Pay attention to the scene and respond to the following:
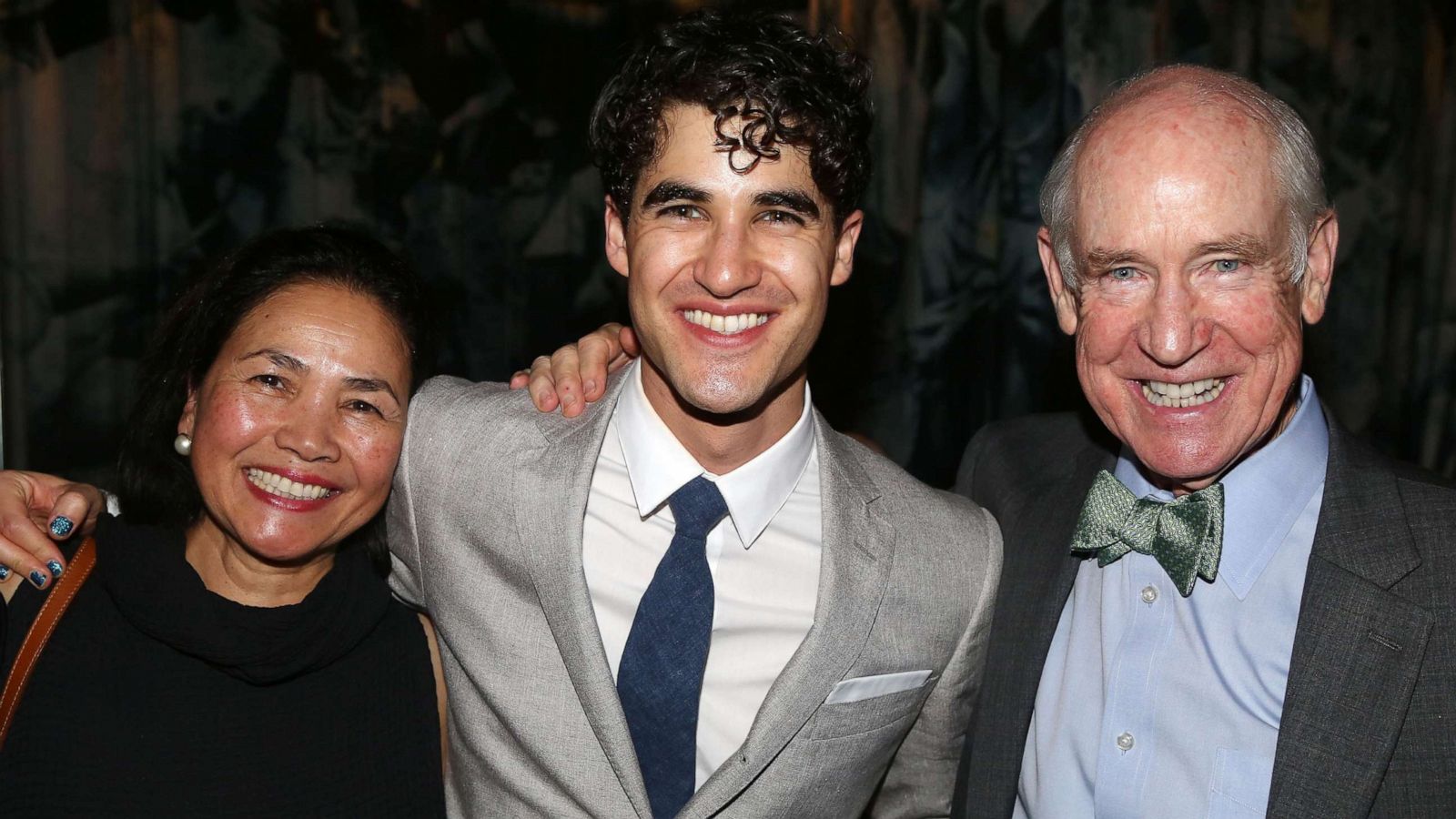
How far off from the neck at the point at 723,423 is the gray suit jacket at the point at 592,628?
0.29 feet

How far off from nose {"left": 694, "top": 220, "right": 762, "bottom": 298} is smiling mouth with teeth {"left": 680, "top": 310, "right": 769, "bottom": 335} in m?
0.04

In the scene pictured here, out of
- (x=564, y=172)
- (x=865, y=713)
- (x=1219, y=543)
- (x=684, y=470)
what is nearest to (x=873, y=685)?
(x=865, y=713)

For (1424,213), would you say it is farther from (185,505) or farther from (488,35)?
(185,505)

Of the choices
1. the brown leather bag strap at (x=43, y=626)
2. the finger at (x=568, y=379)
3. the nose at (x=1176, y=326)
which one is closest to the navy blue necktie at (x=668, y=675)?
the finger at (x=568, y=379)

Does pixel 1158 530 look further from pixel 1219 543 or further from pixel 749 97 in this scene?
pixel 749 97

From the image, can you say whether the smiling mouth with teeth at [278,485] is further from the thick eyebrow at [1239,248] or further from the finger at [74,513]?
the thick eyebrow at [1239,248]

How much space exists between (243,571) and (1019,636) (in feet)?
4.53

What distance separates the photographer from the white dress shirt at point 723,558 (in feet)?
6.20

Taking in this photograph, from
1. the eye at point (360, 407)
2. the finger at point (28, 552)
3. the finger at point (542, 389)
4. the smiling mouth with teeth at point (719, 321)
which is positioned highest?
the smiling mouth with teeth at point (719, 321)

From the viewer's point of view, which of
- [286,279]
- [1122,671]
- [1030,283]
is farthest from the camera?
[1030,283]

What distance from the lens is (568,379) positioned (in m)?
2.08

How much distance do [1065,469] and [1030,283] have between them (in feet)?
8.32

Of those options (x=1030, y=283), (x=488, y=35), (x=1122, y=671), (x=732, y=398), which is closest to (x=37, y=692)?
(x=732, y=398)

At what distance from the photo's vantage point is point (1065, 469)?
214 cm
